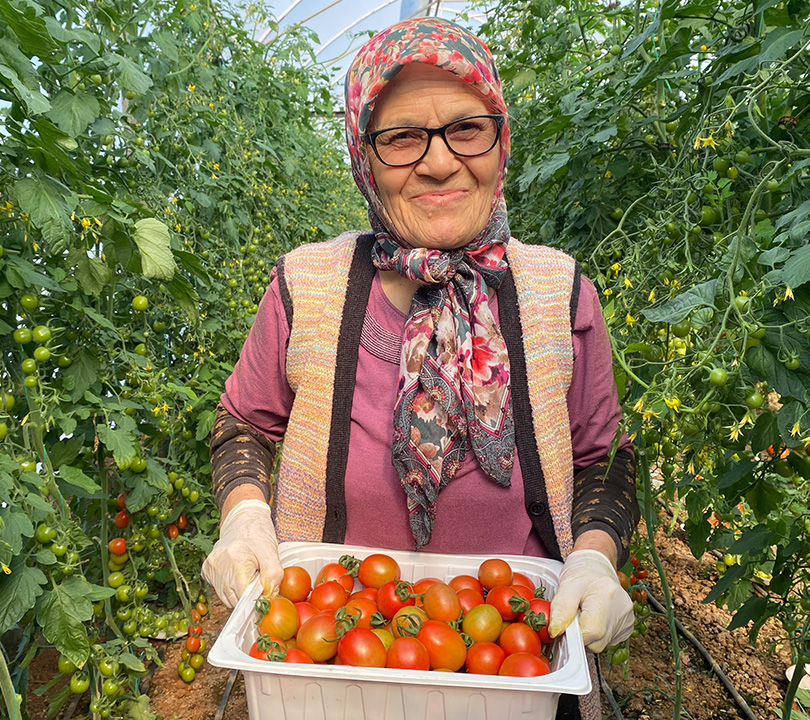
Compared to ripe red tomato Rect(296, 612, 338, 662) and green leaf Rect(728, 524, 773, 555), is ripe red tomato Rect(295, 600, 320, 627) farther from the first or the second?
green leaf Rect(728, 524, 773, 555)

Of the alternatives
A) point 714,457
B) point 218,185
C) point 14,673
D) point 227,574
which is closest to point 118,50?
point 218,185

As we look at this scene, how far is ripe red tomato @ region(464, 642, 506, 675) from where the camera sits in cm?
107

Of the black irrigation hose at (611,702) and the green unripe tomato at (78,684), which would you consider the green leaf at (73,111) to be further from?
the black irrigation hose at (611,702)

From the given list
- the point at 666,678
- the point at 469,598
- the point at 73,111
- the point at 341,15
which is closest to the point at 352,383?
the point at 469,598

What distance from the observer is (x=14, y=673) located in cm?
192

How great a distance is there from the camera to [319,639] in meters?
1.09

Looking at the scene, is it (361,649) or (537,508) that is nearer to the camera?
(361,649)

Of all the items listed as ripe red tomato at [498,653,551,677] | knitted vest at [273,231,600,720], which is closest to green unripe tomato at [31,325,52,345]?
Result: knitted vest at [273,231,600,720]

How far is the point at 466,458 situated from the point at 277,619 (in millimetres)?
510

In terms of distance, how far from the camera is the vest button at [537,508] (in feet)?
4.69

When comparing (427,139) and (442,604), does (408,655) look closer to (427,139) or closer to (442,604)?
(442,604)

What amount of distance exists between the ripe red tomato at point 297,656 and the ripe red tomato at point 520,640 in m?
0.33

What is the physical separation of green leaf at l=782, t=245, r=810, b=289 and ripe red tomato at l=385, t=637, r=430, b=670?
747 mm

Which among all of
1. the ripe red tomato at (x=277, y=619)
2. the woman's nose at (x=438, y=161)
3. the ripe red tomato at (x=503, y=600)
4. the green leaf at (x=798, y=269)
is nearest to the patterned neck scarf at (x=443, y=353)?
the woman's nose at (x=438, y=161)
